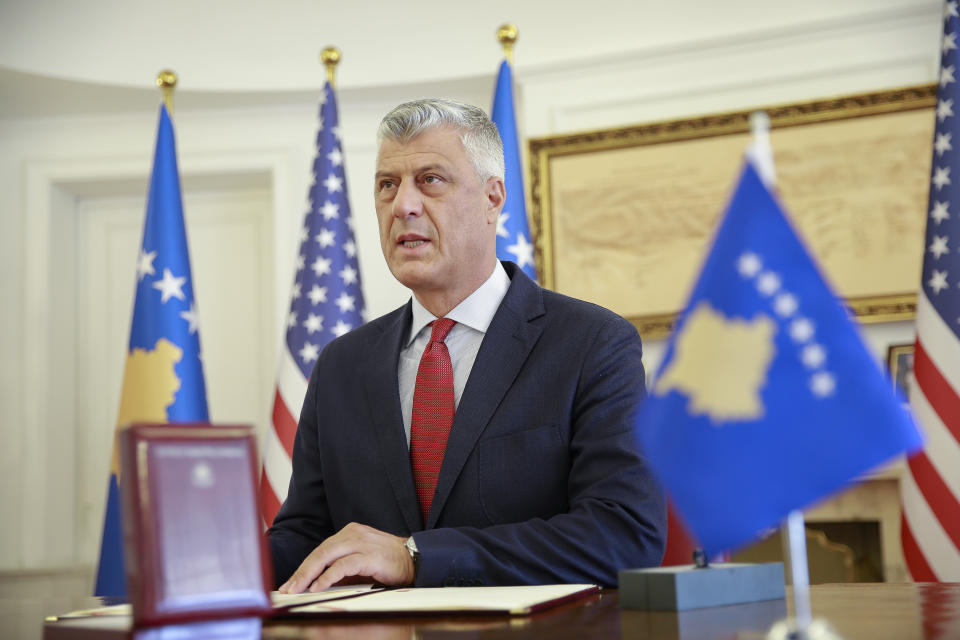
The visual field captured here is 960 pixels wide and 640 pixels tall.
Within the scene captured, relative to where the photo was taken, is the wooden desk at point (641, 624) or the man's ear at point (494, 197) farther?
the man's ear at point (494, 197)

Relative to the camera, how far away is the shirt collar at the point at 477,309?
2.14 m

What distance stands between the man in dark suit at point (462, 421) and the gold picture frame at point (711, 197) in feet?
8.79

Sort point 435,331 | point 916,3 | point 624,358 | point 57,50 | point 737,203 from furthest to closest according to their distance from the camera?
1. point 57,50
2. point 916,3
3. point 435,331
4. point 624,358
5. point 737,203

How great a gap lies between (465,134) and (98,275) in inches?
171

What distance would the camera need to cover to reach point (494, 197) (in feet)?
7.73

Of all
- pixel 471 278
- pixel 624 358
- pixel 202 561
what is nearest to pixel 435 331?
pixel 471 278

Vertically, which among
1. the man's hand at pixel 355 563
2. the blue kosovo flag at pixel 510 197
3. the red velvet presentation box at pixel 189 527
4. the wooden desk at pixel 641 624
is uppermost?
the blue kosovo flag at pixel 510 197

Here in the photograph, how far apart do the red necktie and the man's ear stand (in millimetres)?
378

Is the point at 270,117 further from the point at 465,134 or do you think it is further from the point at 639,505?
the point at 639,505

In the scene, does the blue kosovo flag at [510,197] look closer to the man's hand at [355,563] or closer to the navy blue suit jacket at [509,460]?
the navy blue suit jacket at [509,460]

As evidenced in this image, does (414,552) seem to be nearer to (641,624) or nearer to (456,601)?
(456,601)

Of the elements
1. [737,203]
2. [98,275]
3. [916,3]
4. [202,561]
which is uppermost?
[916,3]

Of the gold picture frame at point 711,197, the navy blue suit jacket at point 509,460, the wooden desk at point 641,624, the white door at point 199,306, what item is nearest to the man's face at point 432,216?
the navy blue suit jacket at point 509,460

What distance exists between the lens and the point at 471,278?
219 cm
